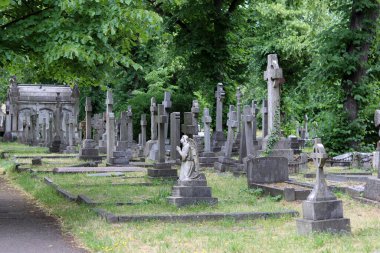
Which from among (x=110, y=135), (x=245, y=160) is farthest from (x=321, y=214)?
(x=110, y=135)

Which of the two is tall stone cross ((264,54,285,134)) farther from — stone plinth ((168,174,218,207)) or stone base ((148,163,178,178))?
stone plinth ((168,174,218,207))

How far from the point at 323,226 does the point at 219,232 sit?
145cm

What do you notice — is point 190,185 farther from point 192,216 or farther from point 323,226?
point 323,226

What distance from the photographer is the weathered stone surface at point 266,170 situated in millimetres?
14602

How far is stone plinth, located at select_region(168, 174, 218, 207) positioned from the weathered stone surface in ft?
8.59

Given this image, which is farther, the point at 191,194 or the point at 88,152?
the point at 88,152

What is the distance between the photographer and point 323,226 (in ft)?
29.0

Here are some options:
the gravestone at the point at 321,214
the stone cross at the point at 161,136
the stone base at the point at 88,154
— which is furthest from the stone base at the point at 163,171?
the gravestone at the point at 321,214

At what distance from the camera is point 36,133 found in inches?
1587

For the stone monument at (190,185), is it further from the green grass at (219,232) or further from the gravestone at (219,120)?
the gravestone at (219,120)

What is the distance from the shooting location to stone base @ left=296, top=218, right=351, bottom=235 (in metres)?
8.78

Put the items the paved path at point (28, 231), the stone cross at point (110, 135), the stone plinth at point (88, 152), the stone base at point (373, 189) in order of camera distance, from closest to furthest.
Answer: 1. the paved path at point (28, 231)
2. the stone base at point (373, 189)
3. the stone cross at point (110, 135)
4. the stone plinth at point (88, 152)

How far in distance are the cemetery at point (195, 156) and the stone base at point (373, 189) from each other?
2 cm

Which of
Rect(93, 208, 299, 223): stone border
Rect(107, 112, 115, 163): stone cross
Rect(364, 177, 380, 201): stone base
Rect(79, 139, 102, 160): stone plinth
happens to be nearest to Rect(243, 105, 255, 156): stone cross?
Rect(107, 112, 115, 163): stone cross
